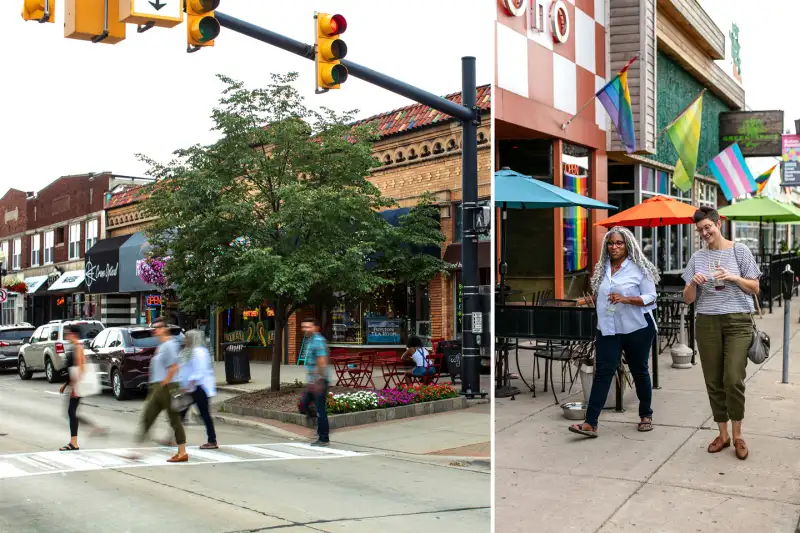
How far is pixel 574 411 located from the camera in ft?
21.2

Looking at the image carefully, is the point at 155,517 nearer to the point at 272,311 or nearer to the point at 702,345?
the point at 702,345

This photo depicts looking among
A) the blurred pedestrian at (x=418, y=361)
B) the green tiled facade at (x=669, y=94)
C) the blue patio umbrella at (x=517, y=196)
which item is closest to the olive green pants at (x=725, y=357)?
the blue patio umbrella at (x=517, y=196)

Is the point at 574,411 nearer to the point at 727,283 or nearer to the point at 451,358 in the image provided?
the point at 727,283

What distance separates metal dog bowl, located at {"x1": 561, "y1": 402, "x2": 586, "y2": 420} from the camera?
6461 mm

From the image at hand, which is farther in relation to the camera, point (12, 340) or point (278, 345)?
point (278, 345)

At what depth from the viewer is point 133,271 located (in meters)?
2.26

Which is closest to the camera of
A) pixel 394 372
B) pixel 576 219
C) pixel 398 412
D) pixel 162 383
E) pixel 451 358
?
pixel 162 383

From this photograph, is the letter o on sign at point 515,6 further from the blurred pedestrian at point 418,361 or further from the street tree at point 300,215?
the blurred pedestrian at point 418,361

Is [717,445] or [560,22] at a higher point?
[560,22]

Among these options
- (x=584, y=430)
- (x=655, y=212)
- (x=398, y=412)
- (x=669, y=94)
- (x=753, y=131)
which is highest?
(x=753, y=131)

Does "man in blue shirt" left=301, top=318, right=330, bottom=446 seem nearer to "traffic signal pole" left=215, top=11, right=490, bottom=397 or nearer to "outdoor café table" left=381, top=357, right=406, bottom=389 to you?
"traffic signal pole" left=215, top=11, right=490, bottom=397

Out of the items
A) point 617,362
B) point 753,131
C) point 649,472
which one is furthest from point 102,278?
point 753,131

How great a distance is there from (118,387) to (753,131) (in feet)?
87.5

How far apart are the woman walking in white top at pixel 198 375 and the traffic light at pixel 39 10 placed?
31.7 inches
